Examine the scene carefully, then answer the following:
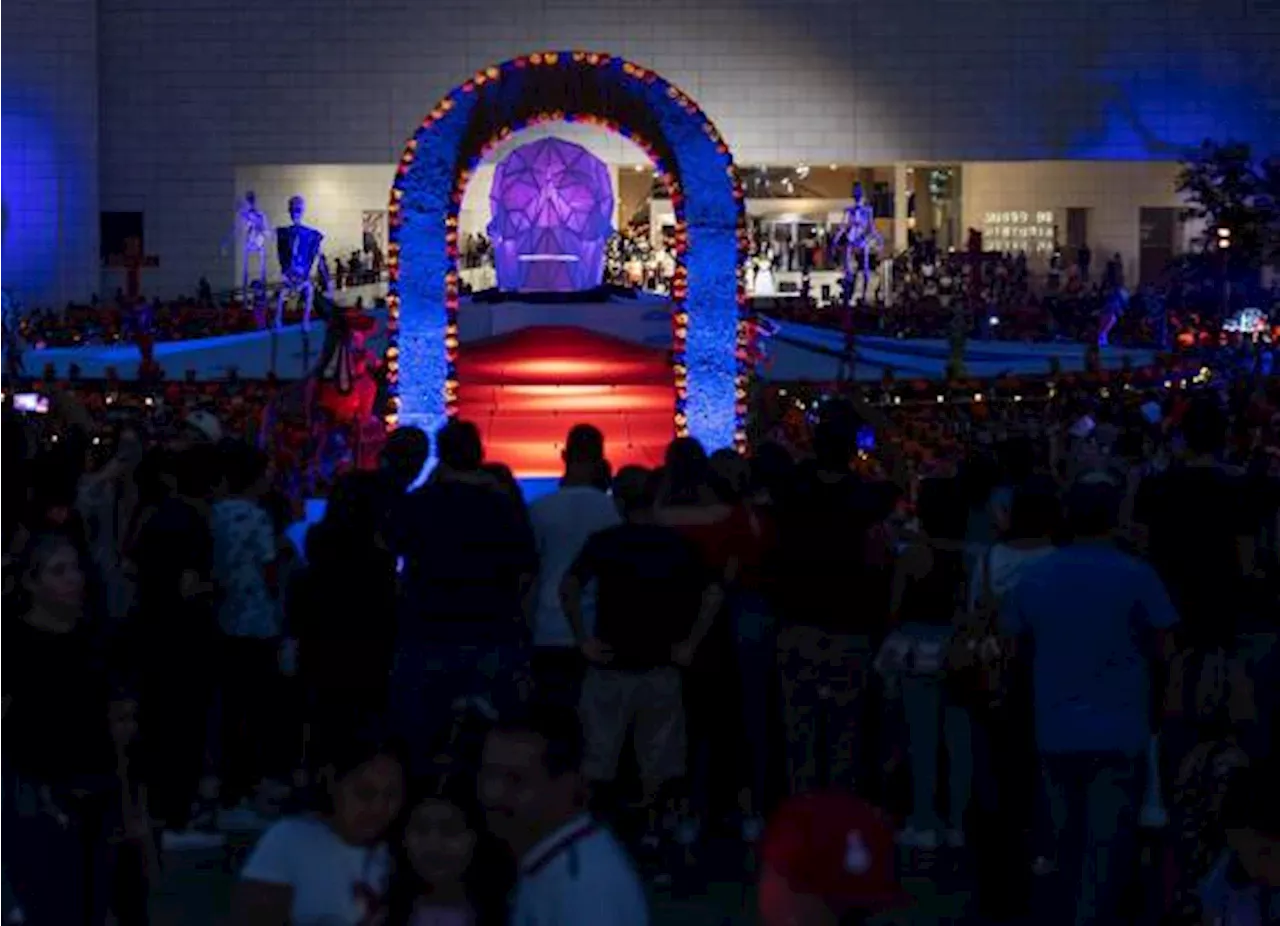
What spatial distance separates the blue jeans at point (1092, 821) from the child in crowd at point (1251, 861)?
5.94ft

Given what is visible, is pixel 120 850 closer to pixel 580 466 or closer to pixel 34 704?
pixel 34 704

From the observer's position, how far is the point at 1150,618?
24.7 ft

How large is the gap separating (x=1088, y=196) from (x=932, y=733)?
105 feet

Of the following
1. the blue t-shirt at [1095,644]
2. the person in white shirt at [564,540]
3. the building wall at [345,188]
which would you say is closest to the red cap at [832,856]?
the blue t-shirt at [1095,644]

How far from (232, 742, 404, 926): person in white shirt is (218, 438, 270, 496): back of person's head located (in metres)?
4.11

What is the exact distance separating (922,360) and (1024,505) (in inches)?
637

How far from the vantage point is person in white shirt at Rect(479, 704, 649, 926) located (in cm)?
496

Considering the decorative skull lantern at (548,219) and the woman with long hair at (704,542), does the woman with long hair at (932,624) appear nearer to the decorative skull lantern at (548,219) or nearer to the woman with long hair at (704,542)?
the woman with long hair at (704,542)

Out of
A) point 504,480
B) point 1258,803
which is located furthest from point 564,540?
point 1258,803

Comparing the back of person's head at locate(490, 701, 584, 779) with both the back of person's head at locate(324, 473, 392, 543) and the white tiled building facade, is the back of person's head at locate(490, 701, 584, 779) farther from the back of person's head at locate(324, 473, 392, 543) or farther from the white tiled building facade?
the white tiled building facade

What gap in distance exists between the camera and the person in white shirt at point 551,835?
4.96 meters

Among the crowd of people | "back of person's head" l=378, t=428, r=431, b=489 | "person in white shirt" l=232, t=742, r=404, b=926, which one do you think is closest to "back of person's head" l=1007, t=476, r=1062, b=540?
the crowd of people

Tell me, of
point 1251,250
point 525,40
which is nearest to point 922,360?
point 1251,250

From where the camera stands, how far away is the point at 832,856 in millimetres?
4109
